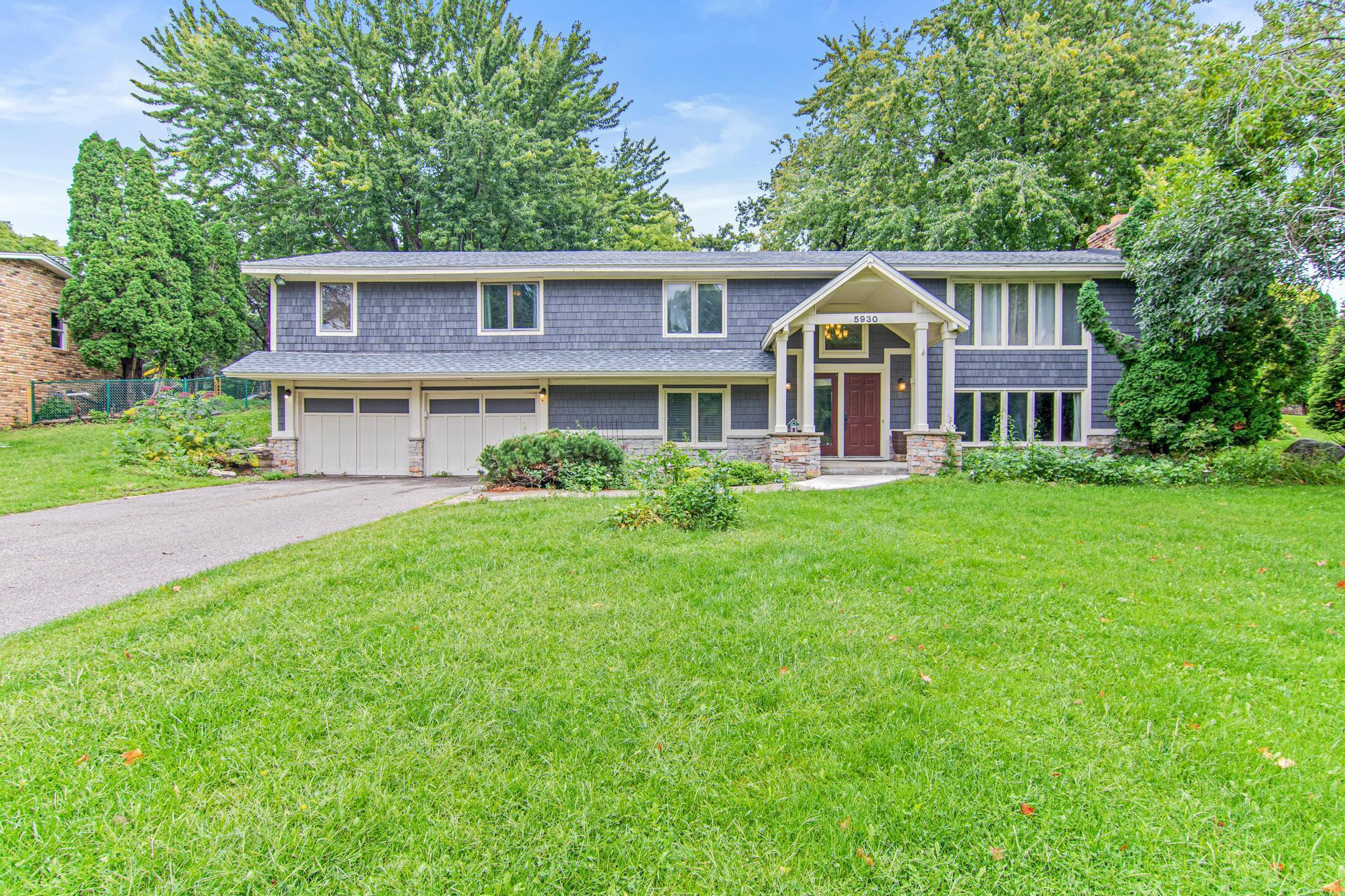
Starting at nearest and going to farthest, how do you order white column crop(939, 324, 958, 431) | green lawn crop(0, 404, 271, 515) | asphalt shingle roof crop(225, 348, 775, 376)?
green lawn crop(0, 404, 271, 515)
white column crop(939, 324, 958, 431)
asphalt shingle roof crop(225, 348, 775, 376)

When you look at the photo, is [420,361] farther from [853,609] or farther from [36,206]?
[36,206]

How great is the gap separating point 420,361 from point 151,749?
12.0 m

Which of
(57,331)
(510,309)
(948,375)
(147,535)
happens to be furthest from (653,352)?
(57,331)

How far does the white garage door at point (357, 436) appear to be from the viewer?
45.5ft

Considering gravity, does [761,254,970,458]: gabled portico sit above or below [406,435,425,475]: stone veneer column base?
above

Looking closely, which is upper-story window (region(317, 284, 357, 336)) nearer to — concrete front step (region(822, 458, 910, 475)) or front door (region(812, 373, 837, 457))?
front door (region(812, 373, 837, 457))

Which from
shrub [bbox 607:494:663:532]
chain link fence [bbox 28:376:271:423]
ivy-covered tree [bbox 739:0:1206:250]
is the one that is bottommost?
shrub [bbox 607:494:663:532]

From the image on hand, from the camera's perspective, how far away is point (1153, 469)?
9906mm

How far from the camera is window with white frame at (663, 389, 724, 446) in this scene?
13555mm

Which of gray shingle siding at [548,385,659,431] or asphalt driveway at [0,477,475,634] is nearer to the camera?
asphalt driveway at [0,477,475,634]

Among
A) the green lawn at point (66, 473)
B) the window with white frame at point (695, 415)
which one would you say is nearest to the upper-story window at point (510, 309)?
the window with white frame at point (695, 415)

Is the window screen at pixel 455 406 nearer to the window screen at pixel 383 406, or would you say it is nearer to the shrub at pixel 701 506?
the window screen at pixel 383 406

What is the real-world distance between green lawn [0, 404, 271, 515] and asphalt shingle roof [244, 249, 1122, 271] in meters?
5.18

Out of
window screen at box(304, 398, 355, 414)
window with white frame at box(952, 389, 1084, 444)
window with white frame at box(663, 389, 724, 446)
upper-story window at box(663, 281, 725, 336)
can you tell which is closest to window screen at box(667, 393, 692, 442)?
window with white frame at box(663, 389, 724, 446)
